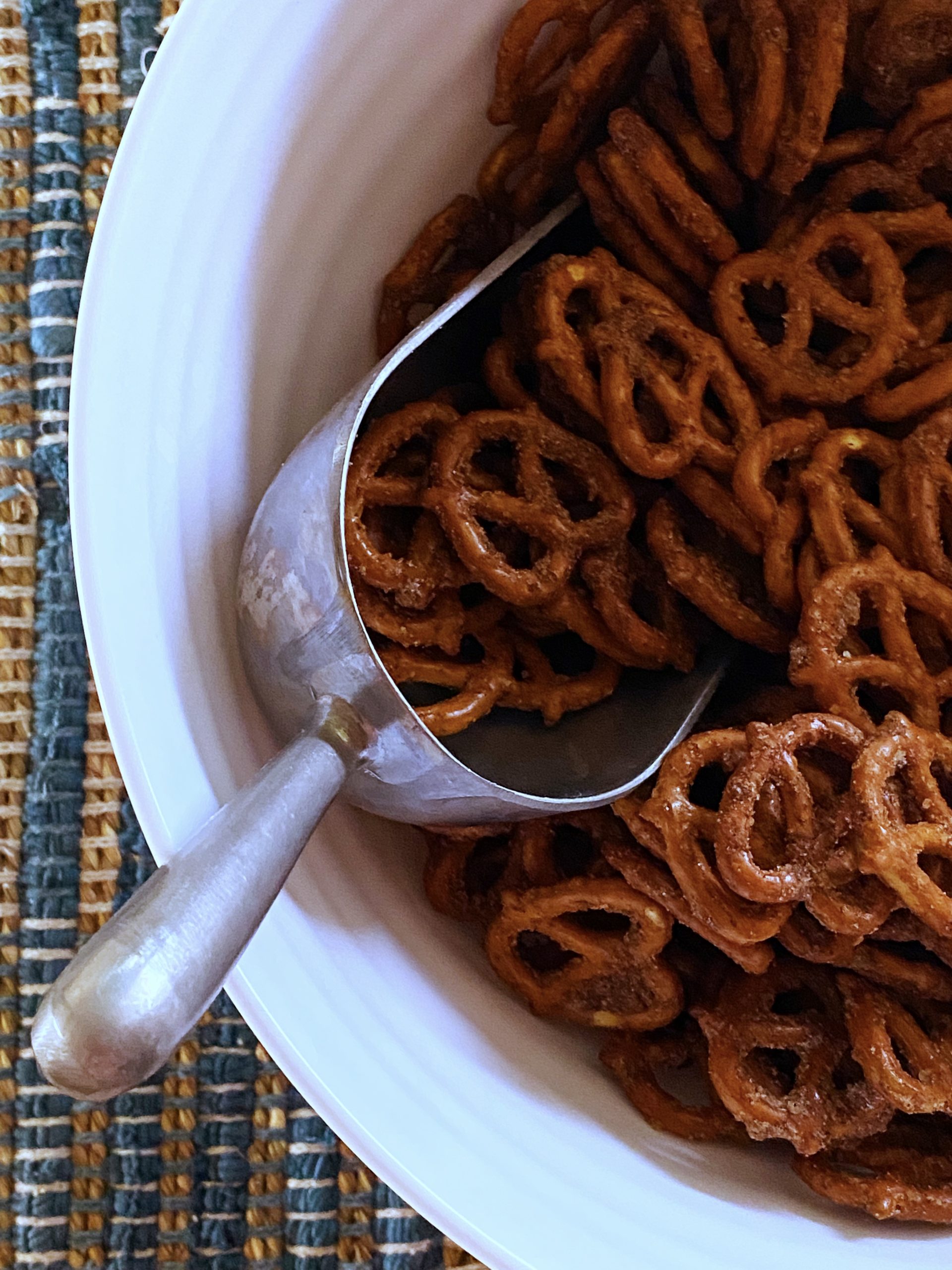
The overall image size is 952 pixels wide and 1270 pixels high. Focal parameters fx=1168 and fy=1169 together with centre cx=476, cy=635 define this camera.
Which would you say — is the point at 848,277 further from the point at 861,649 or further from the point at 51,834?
the point at 51,834

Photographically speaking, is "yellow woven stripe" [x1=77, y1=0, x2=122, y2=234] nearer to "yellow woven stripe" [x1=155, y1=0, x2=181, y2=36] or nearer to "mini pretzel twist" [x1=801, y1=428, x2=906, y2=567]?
"yellow woven stripe" [x1=155, y1=0, x2=181, y2=36]

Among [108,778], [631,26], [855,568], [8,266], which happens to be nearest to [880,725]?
[855,568]

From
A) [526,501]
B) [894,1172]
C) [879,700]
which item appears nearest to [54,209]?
[526,501]

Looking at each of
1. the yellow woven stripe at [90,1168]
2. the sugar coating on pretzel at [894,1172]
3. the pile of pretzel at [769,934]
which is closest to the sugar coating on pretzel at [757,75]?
the pile of pretzel at [769,934]

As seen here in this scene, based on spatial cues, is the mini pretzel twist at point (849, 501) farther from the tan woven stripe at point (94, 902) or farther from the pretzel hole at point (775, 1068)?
the tan woven stripe at point (94, 902)

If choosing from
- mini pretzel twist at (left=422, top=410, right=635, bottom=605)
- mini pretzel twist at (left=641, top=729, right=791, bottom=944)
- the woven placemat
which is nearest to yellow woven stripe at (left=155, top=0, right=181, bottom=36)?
the woven placemat
